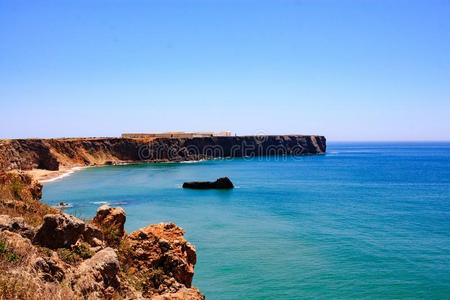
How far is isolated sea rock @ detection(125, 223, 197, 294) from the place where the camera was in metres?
13.9

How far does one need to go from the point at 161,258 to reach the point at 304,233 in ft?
77.4

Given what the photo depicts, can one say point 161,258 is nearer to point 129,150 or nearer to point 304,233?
point 304,233

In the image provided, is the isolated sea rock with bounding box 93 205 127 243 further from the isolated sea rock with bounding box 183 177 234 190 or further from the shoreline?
the shoreline

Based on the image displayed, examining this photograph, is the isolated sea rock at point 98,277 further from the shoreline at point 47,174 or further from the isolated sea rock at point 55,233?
the shoreline at point 47,174

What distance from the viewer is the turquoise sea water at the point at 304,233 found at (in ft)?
76.2

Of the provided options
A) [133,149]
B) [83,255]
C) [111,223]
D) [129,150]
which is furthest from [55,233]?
[133,149]

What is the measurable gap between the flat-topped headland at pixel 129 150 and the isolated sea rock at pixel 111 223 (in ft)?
219

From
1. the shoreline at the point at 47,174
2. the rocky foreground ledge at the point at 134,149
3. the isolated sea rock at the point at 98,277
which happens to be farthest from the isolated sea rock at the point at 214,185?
the isolated sea rock at the point at 98,277

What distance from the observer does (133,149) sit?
452ft

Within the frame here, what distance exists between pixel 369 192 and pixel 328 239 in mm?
35064

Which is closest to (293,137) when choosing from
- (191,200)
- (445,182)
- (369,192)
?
(445,182)

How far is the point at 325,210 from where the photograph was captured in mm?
48938

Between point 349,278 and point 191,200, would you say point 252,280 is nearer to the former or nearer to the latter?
point 349,278

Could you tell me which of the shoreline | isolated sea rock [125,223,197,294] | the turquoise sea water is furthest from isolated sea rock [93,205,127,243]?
the shoreline
